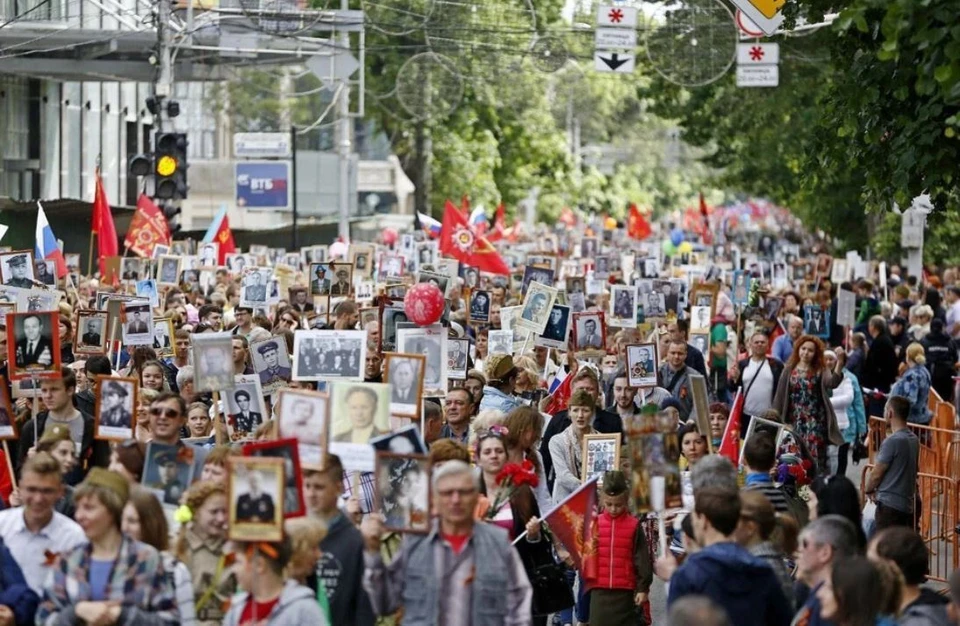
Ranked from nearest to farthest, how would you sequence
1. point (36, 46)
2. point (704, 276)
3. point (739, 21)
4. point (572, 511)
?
point (572, 511) < point (739, 21) < point (704, 276) < point (36, 46)

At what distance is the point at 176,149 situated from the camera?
96.3 ft

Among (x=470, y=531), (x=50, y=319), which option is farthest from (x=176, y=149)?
(x=470, y=531)

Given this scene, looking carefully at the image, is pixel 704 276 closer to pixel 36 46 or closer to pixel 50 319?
pixel 36 46

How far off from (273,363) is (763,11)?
166 inches

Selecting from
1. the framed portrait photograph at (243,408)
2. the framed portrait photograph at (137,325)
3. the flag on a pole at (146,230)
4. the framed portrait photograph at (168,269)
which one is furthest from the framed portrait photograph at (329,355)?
the flag on a pole at (146,230)

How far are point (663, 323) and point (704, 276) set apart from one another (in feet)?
39.7

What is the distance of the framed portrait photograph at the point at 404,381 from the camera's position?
35.1 feet

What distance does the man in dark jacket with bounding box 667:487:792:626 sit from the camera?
25.7ft

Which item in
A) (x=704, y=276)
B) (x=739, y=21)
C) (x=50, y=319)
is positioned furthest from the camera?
(x=704, y=276)

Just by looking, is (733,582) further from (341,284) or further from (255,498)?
(341,284)

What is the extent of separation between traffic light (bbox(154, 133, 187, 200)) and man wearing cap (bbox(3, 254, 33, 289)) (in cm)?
876

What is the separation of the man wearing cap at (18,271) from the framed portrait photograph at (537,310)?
16.5 feet

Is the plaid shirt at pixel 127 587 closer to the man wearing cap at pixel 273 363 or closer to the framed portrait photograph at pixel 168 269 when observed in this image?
the man wearing cap at pixel 273 363

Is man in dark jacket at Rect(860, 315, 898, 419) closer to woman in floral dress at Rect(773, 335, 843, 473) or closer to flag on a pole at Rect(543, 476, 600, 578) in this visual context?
woman in floral dress at Rect(773, 335, 843, 473)
